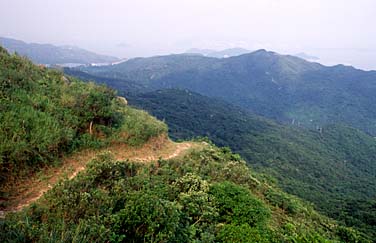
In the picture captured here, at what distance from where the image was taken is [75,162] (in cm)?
898

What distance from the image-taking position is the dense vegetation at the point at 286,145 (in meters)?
50.9

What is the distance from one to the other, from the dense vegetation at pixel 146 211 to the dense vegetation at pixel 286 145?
3021cm

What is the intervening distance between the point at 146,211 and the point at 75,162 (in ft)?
15.0

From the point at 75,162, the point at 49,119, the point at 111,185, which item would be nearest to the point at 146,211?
the point at 111,185

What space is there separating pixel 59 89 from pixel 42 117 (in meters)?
2.94

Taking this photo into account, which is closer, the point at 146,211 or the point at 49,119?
the point at 146,211

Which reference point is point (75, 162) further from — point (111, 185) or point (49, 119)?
point (111, 185)

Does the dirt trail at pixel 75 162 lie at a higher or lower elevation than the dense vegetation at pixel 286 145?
higher

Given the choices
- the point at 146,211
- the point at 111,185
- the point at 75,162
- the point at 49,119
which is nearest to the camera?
the point at 146,211

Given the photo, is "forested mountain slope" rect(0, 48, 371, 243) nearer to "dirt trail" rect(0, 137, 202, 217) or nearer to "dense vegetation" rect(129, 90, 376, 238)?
"dirt trail" rect(0, 137, 202, 217)

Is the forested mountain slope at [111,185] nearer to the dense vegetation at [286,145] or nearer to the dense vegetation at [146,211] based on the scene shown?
the dense vegetation at [146,211]

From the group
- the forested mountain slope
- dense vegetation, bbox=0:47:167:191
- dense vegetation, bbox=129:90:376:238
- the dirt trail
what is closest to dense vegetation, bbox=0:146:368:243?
the forested mountain slope

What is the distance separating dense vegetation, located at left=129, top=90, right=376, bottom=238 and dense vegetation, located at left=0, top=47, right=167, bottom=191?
29616 millimetres

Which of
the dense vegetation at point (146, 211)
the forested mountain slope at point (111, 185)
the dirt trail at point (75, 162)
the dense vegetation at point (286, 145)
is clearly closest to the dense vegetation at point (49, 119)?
the forested mountain slope at point (111, 185)
